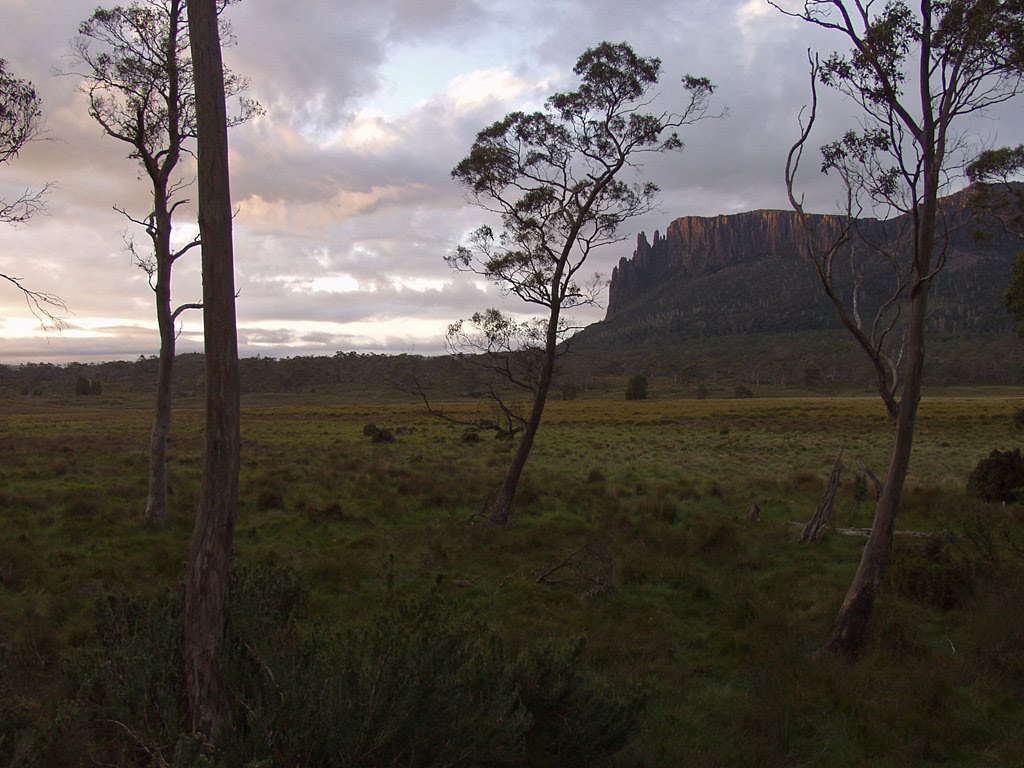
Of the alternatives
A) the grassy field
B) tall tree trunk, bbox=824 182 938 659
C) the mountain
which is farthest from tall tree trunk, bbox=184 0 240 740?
the mountain

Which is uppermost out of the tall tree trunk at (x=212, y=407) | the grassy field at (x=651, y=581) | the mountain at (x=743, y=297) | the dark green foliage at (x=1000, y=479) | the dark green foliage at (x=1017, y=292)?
the mountain at (x=743, y=297)

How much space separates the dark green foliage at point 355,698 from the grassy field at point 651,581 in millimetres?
453

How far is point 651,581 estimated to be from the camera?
9.56 meters

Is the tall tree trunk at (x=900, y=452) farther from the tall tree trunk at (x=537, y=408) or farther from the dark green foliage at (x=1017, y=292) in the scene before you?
the dark green foliage at (x=1017, y=292)

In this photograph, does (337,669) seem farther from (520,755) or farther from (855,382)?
(855,382)

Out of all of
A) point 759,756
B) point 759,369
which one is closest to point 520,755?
point 759,756

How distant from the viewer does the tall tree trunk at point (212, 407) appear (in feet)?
13.5

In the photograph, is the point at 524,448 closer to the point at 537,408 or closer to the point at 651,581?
the point at 537,408

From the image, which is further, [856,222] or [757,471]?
[757,471]

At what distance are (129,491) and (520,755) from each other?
14.7m

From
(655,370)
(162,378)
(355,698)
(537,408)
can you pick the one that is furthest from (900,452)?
(655,370)

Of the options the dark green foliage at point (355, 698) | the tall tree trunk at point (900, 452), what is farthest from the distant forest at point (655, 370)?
the dark green foliage at point (355, 698)

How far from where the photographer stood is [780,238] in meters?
169

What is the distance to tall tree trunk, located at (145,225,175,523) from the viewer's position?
1155cm
